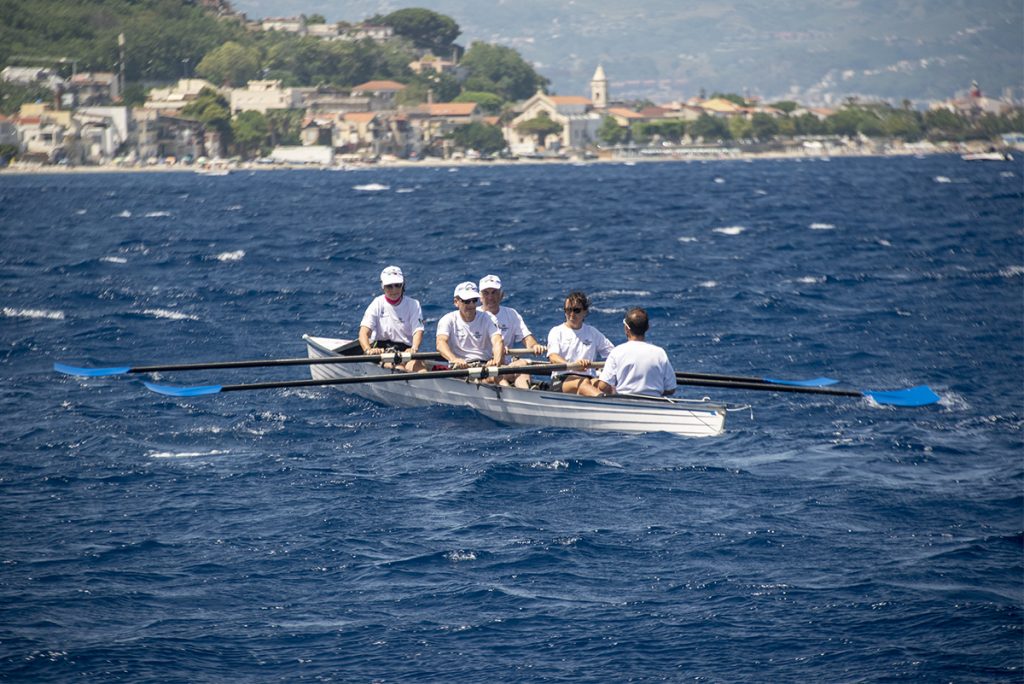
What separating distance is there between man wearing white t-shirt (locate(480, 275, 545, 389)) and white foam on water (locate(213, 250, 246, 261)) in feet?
82.5

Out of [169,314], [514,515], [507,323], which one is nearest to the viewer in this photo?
[514,515]

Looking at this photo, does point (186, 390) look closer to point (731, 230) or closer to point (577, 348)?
point (577, 348)

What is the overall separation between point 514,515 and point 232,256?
102 feet

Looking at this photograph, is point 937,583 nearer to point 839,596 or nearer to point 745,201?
point 839,596

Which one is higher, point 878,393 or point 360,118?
point 360,118

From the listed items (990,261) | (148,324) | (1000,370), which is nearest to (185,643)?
(1000,370)

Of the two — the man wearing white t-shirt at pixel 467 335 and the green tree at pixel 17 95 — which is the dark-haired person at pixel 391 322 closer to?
the man wearing white t-shirt at pixel 467 335

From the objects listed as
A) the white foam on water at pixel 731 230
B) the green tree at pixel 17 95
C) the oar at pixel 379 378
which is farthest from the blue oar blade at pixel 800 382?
the green tree at pixel 17 95

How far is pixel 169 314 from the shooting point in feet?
92.4

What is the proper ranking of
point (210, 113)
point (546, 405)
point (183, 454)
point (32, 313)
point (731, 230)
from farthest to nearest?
1. point (210, 113)
2. point (731, 230)
3. point (32, 313)
4. point (546, 405)
5. point (183, 454)

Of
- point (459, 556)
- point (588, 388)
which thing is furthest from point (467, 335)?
point (459, 556)

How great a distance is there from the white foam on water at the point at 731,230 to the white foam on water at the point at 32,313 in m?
28.7

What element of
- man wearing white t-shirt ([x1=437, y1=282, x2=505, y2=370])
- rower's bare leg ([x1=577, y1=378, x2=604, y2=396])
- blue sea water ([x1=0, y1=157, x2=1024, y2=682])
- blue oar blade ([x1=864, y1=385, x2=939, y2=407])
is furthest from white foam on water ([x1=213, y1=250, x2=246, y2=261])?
blue oar blade ([x1=864, y1=385, x2=939, y2=407])

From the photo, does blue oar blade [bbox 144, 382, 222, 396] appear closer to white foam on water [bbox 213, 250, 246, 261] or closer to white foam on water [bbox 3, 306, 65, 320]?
white foam on water [bbox 3, 306, 65, 320]
